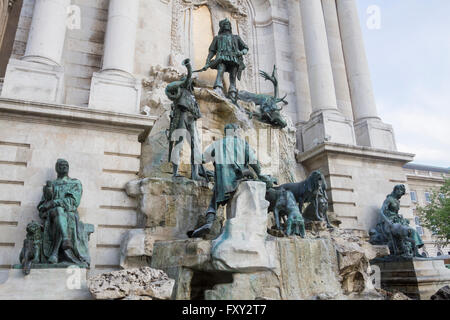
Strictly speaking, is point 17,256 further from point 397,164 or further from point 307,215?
point 397,164

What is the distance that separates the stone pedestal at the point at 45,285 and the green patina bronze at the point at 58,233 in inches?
5.2

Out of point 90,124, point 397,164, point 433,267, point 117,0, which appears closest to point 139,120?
point 90,124

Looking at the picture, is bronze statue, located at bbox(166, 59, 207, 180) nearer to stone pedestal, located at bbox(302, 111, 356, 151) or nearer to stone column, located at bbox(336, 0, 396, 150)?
stone pedestal, located at bbox(302, 111, 356, 151)

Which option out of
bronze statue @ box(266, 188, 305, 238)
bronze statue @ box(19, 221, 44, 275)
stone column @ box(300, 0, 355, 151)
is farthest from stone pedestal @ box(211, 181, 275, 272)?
stone column @ box(300, 0, 355, 151)

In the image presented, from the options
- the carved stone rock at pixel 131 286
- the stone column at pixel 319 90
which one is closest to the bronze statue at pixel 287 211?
the carved stone rock at pixel 131 286

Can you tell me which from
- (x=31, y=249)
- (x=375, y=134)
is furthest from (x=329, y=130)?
(x=31, y=249)

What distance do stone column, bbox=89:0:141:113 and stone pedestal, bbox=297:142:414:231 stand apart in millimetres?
5969

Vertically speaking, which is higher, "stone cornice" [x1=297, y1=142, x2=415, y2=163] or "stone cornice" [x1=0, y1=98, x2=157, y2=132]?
"stone cornice" [x1=297, y1=142, x2=415, y2=163]

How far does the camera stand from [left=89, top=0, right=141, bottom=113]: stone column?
8945mm

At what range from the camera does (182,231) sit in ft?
23.4

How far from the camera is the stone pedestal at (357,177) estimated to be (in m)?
10.4

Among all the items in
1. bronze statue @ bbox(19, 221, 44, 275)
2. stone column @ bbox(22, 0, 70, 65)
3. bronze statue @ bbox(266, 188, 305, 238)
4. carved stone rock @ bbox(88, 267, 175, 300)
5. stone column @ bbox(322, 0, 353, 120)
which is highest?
stone column @ bbox(322, 0, 353, 120)

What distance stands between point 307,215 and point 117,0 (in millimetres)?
8813

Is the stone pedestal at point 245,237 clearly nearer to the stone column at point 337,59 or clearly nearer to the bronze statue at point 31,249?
the bronze statue at point 31,249
